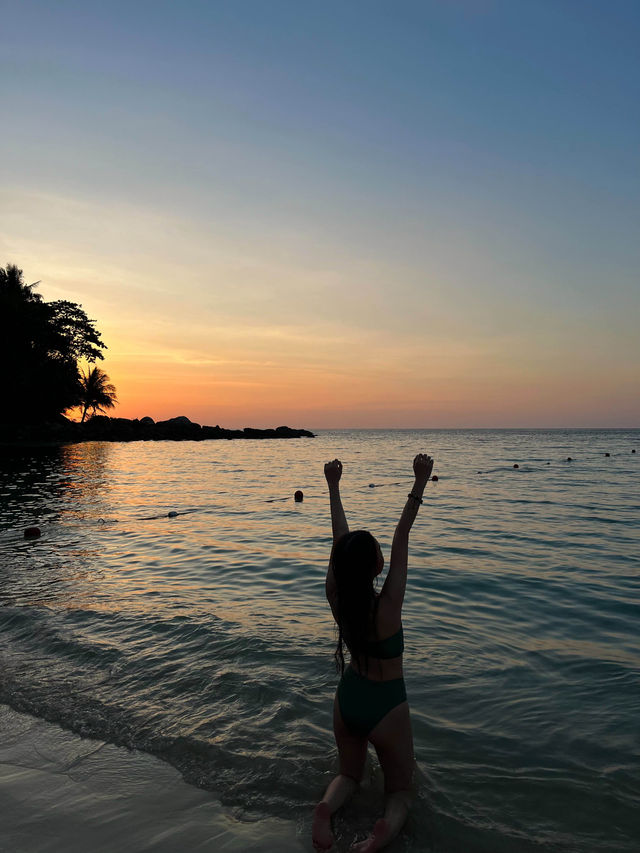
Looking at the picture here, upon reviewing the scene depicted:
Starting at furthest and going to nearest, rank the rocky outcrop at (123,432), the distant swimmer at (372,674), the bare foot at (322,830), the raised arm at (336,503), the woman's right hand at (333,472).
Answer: the rocky outcrop at (123,432)
the woman's right hand at (333,472)
the raised arm at (336,503)
the distant swimmer at (372,674)
the bare foot at (322,830)

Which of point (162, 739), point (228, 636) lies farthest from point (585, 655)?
point (162, 739)

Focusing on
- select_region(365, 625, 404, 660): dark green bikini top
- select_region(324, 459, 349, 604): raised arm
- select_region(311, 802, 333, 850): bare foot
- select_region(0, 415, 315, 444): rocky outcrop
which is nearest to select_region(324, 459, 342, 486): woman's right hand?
select_region(324, 459, 349, 604): raised arm

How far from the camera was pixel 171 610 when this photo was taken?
845 cm

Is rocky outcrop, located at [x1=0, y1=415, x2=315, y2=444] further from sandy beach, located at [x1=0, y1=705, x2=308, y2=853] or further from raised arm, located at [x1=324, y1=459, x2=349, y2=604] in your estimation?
raised arm, located at [x1=324, y1=459, x2=349, y2=604]

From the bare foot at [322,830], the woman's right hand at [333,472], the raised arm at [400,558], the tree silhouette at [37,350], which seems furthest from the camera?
the tree silhouette at [37,350]

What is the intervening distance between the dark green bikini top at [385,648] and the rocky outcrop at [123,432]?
65001 millimetres

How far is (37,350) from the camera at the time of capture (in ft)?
194

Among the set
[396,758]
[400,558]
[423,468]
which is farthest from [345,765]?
[423,468]

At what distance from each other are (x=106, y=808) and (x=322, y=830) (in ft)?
5.21

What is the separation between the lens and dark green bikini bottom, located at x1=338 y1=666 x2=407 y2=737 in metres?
3.53

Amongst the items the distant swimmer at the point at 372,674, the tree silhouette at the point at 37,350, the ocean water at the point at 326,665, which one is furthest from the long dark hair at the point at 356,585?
the tree silhouette at the point at 37,350

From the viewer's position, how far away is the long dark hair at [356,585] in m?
3.21

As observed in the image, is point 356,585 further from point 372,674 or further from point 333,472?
point 333,472

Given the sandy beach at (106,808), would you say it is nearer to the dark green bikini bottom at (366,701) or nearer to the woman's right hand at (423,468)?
the dark green bikini bottom at (366,701)
